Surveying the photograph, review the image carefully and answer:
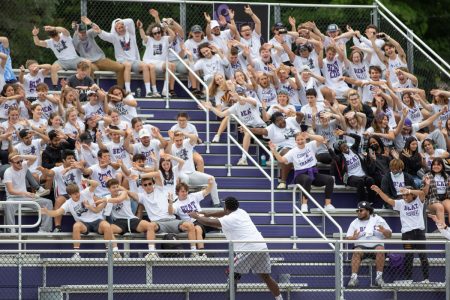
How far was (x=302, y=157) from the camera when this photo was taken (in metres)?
30.4

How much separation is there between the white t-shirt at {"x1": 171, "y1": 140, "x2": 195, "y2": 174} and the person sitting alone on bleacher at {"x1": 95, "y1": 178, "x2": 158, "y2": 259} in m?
1.70

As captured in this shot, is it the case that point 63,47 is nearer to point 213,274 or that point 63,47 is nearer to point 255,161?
point 255,161

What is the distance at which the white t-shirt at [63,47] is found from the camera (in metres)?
32.7

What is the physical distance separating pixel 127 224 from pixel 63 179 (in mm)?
1361

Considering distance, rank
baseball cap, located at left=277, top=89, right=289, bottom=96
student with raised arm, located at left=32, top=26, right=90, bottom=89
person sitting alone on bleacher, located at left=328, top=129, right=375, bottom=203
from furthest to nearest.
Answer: student with raised arm, located at left=32, top=26, right=90, bottom=89
baseball cap, located at left=277, top=89, right=289, bottom=96
person sitting alone on bleacher, located at left=328, top=129, right=375, bottom=203

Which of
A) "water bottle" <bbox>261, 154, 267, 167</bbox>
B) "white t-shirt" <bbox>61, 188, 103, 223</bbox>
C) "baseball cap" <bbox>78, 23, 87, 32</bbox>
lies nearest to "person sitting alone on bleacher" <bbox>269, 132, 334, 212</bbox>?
"water bottle" <bbox>261, 154, 267, 167</bbox>

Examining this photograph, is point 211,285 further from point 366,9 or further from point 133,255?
point 366,9

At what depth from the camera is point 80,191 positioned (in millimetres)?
28828

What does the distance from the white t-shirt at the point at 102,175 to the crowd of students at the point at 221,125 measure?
0.02m

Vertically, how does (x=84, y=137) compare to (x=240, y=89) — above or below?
below

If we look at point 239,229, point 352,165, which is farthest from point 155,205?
point 352,165

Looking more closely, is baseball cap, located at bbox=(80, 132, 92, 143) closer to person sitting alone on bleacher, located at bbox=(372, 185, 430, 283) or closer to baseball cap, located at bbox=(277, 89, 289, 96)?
baseball cap, located at bbox=(277, 89, 289, 96)

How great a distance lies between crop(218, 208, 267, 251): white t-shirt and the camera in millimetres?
27297

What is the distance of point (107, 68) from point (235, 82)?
241 cm
